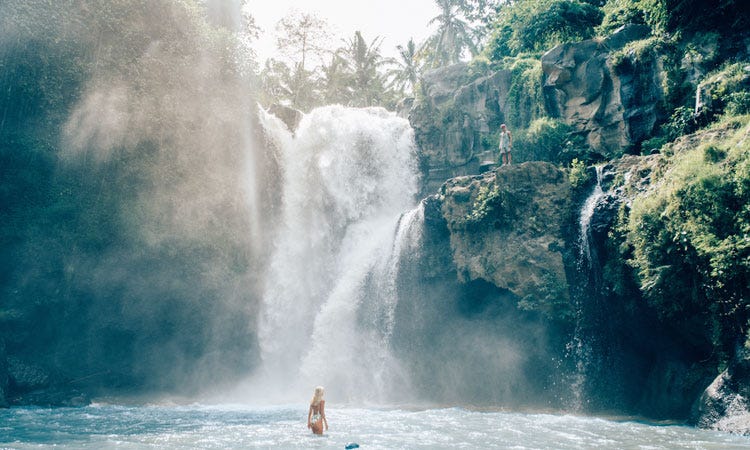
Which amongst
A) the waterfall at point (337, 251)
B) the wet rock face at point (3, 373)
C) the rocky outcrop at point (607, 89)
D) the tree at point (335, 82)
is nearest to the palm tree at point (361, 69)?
the tree at point (335, 82)

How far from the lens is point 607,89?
19812mm

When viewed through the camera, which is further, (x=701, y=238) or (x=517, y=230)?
(x=517, y=230)

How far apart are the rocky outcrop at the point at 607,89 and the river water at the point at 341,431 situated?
1037 centimetres

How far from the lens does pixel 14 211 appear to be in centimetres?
1836

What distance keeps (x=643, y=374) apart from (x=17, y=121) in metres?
22.1

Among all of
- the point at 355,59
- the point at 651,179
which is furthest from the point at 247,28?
the point at 651,179

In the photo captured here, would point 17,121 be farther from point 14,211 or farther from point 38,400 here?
point 38,400

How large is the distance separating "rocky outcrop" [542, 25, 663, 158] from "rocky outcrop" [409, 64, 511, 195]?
148 inches

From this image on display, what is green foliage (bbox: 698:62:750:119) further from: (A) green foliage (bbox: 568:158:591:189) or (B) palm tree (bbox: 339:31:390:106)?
(B) palm tree (bbox: 339:31:390:106)

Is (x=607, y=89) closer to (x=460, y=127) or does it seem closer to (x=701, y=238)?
(x=460, y=127)

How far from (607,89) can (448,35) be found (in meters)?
27.5

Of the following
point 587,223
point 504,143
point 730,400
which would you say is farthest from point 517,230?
point 730,400

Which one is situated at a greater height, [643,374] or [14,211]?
[14,211]

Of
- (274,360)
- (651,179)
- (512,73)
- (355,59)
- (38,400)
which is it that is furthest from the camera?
(355,59)
